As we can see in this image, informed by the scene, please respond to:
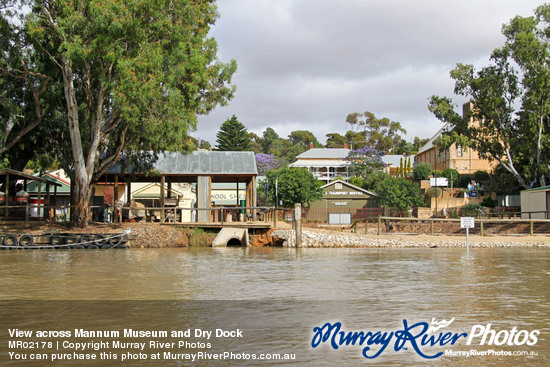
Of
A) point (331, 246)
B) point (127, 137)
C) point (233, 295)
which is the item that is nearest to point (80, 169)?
point (127, 137)

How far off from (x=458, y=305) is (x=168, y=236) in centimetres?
1859

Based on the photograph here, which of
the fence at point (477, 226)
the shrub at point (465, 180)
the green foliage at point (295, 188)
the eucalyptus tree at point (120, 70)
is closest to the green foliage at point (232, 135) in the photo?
the green foliage at point (295, 188)

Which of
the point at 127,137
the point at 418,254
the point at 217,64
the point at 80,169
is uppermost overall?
the point at 217,64

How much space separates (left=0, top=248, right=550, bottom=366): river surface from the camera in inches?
313

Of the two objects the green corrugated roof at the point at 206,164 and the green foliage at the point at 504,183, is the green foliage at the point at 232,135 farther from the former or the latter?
the green corrugated roof at the point at 206,164

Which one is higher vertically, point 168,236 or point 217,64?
point 217,64

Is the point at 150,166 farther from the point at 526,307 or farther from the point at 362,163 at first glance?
the point at 362,163

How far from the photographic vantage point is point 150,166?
30.9 metres

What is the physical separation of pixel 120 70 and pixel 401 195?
38624mm

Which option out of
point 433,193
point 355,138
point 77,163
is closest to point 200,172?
point 77,163

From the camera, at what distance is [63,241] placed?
25172mm

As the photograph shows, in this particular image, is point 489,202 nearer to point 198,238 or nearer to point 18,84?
point 198,238

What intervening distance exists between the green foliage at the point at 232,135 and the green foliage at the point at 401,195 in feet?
108

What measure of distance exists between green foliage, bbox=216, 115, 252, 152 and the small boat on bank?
192ft
